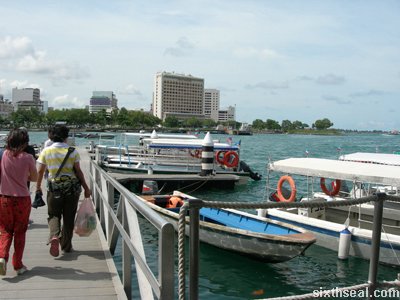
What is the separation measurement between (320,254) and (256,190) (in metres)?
13.8

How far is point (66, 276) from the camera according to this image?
5480 mm

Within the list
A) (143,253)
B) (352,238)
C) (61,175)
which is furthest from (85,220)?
(352,238)

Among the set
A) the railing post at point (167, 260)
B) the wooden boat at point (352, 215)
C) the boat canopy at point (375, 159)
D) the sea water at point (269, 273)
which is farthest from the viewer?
the boat canopy at point (375, 159)

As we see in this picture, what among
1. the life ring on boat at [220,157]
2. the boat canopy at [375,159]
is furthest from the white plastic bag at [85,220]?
the life ring on boat at [220,157]

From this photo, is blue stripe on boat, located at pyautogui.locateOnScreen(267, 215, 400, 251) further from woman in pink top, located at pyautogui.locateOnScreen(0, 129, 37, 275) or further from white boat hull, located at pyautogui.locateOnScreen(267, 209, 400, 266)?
woman in pink top, located at pyautogui.locateOnScreen(0, 129, 37, 275)

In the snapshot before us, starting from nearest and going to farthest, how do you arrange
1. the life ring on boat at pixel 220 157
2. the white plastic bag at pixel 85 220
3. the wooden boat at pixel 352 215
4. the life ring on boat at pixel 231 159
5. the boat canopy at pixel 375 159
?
the white plastic bag at pixel 85 220
the wooden boat at pixel 352 215
the boat canopy at pixel 375 159
the life ring on boat at pixel 231 159
the life ring on boat at pixel 220 157

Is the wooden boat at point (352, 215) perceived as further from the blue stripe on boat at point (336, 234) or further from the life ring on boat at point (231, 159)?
the life ring on boat at point (231, 159)

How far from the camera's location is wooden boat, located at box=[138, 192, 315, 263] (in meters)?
9.76

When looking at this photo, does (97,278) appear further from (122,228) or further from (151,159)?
(151,159)

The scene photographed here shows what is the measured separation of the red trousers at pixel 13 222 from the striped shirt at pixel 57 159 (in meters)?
0.72

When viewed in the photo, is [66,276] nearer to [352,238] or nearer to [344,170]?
[352,238]

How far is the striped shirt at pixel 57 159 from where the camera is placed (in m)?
6.04

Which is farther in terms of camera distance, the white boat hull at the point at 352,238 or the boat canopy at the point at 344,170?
the boat canopy at the point at 344,170

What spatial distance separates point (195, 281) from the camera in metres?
2.53
